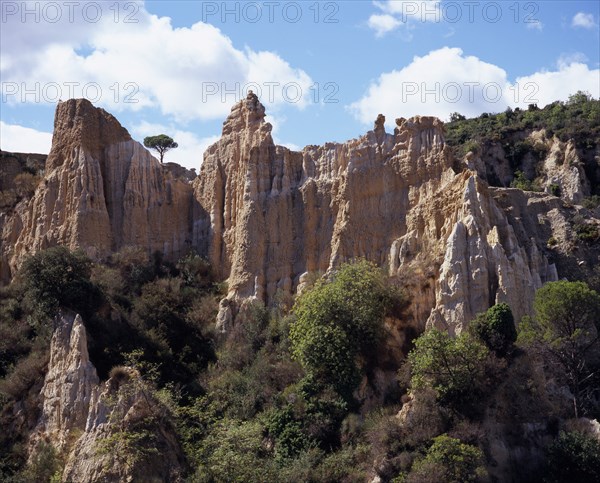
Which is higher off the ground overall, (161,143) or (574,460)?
(161,143)

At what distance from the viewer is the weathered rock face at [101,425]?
28.4 m

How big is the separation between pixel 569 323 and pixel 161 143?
3690 cm

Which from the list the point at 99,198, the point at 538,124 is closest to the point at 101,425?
the point at 99,198

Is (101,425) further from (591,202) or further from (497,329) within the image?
→ (591,202)

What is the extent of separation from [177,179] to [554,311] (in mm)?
19376

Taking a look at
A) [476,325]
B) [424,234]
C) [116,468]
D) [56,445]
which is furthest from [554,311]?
[56,445]

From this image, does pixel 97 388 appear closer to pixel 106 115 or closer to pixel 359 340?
pixel 359 340

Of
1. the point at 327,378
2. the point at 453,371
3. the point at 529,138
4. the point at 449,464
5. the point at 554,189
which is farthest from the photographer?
the point at 529,138

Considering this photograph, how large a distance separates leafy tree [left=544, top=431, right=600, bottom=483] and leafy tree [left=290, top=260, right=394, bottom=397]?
7.11m

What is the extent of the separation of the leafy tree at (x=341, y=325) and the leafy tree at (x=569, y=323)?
5.29 metres

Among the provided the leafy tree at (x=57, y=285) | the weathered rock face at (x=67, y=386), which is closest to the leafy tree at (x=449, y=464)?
the weathered rock face at (x=67, y=386)

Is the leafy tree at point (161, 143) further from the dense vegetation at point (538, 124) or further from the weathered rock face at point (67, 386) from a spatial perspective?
the weathered rock face at point (67, 386)

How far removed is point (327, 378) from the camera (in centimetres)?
3250

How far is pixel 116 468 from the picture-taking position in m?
28.3
